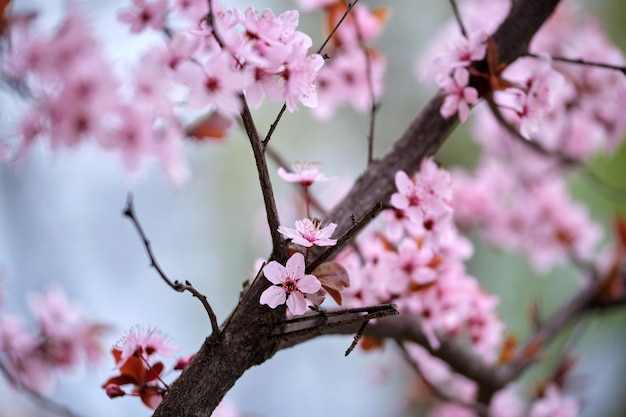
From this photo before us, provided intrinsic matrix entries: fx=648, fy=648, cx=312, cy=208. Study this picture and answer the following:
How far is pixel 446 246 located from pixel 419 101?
7.47ft

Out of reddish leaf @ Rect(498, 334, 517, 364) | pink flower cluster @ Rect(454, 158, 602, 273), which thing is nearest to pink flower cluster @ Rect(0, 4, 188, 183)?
reddish leaf @ Rect(498, 334, 517, 364)

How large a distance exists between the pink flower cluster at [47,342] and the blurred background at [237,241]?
88cm

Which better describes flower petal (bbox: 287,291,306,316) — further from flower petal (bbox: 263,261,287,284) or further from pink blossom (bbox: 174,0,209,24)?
pink blossom (bbox: 174,0,209,24)

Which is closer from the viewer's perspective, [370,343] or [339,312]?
[339,312]

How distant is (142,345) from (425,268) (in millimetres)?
317

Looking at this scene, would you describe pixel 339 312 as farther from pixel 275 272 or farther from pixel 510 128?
pixel 510 128

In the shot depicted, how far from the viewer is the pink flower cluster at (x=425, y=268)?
→ 2.09 feet

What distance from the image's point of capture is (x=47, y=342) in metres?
0.93

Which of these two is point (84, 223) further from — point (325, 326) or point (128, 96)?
point (325, 326)

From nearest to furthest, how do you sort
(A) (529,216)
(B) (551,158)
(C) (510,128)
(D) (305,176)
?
(D) (305,176) → (C) (510,128) → (B) (551,158) → (A) (529,216)

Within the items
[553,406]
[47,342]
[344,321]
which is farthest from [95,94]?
[553,406]

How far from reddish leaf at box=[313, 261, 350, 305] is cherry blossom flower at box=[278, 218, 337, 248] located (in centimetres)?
5

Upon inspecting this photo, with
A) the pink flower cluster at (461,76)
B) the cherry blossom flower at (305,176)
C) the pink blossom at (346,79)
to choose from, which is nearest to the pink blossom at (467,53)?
the pink flower cluster at (461,76)

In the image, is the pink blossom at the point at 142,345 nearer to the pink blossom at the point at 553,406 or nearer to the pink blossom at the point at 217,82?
the pink blossom at the point at 217,82
